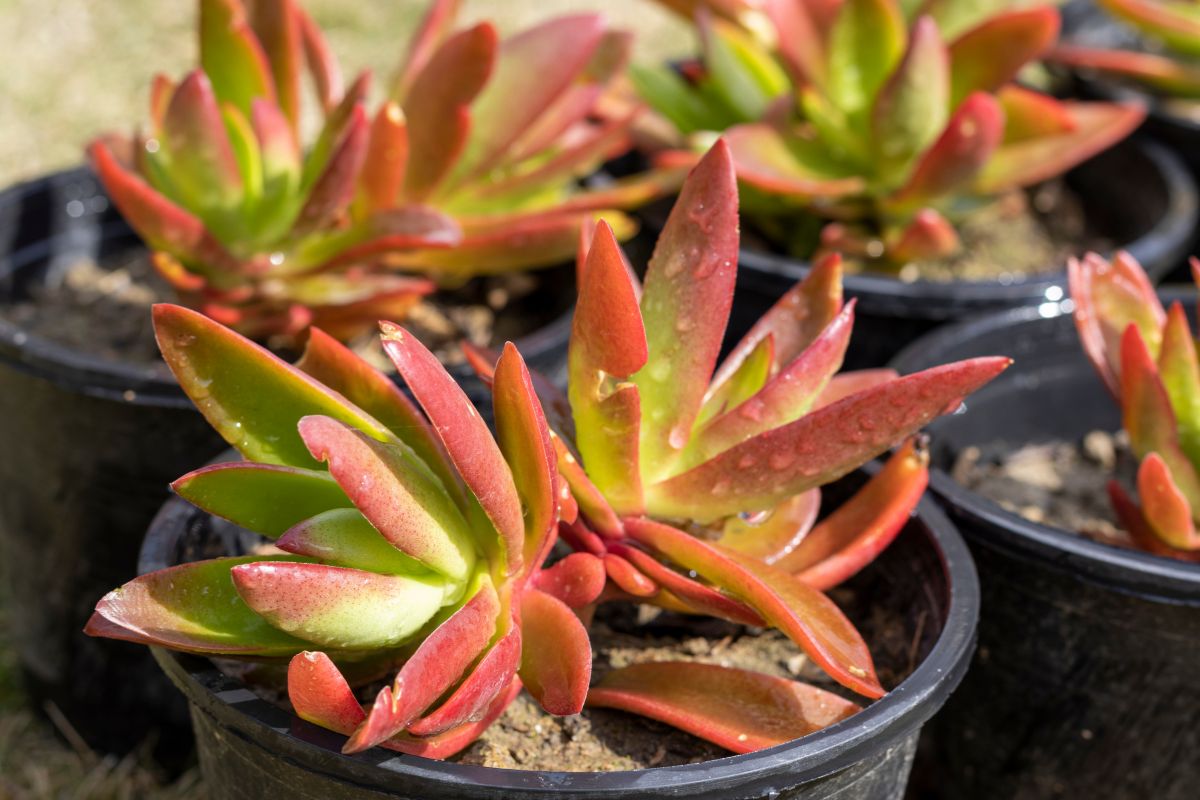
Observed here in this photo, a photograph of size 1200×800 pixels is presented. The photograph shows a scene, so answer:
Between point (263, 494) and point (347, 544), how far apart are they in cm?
8

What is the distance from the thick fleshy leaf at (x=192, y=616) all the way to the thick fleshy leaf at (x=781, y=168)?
0.80 m

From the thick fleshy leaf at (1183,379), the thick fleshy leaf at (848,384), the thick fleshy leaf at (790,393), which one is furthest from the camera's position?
the thick fleshy leaf at (1183,379)

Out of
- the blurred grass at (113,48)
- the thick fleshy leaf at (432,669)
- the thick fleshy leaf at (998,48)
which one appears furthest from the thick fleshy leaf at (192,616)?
the blurred grass at (113,48)

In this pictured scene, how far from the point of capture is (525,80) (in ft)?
4.62

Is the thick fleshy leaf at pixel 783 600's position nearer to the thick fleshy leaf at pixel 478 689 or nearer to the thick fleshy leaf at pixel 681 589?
the thick fleshy leaf at pixel 681 589

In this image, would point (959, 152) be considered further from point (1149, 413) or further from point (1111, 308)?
point (1149, 413)

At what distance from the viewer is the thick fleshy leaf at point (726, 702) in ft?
2.91

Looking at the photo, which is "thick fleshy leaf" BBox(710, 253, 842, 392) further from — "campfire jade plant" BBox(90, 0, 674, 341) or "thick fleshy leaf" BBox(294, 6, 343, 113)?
"thick fleshy leaf" BBox(294, 6, 343, 113)

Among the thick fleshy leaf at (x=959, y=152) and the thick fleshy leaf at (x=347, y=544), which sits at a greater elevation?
the thick fleshy leaf at (x=347, y=544)

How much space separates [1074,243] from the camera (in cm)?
185

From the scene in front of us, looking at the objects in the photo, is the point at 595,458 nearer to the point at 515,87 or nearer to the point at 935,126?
the point at 515,87

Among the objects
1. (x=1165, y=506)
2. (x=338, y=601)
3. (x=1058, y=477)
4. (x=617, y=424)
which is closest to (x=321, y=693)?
(x=338, y=601)

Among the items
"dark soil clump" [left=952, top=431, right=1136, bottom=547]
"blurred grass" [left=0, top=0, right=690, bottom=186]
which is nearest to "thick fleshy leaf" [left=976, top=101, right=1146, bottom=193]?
"dark soil clump" [left=952, top=431, right=1136, bottom=547]

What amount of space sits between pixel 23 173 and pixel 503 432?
6.27 ft
